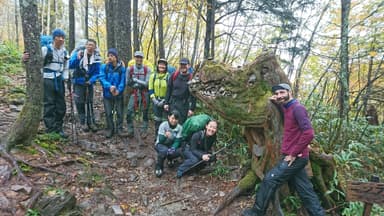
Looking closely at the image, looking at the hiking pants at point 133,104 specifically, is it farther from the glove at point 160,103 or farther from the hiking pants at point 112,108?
the glove at point 160,103

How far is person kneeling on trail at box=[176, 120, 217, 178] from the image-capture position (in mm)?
5859

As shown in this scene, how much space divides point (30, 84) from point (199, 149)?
3.67 m

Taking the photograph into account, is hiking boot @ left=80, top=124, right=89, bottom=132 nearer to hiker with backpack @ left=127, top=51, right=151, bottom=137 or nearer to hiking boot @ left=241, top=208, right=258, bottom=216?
hiker with backpack @ left=127, top=51, right=151, bottom=137

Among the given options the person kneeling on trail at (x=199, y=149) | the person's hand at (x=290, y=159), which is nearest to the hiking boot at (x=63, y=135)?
the person kneeling on trail at (x=199, y=149)

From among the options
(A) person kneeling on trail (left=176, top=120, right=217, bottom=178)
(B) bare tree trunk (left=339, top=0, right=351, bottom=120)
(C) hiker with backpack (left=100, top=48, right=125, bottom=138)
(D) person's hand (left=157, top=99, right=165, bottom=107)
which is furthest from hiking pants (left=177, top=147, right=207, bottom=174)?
(B) bare tree trunk (left=339, top=0, right=351, bottom=120)

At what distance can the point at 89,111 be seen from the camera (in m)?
7.19

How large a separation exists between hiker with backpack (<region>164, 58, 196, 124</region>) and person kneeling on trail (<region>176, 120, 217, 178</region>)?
79cm

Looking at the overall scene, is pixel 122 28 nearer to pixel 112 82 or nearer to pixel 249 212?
pixel 112 82

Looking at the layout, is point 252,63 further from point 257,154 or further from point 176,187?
point 176,187

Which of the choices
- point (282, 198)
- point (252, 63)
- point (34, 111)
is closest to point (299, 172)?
point (282, 198)

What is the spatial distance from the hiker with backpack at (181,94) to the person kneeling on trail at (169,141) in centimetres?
42

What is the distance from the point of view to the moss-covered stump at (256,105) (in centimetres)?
443

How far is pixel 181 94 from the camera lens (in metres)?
6.40

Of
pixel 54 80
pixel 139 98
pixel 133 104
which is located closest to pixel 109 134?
pixel 133 104
